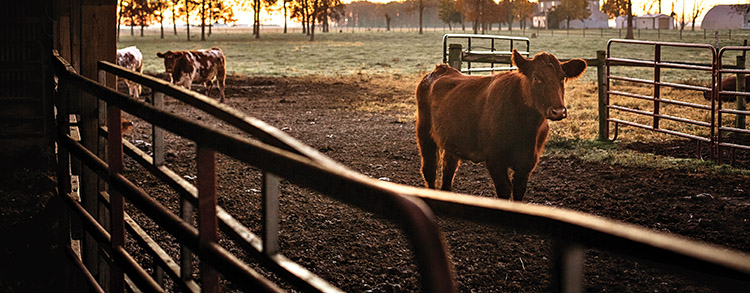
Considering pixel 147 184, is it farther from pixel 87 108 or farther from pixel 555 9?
pixel 555 9

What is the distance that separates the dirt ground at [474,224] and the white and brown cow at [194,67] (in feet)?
17.4

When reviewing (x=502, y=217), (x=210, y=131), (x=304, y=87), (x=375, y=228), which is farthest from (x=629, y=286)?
(x=304, y=87)

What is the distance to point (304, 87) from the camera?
21.0 m

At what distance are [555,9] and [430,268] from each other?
5434 inches

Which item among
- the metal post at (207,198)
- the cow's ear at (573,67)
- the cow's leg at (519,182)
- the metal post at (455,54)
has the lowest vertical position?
the cow's leg at (519,182)

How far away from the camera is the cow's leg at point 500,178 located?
19.5 ft

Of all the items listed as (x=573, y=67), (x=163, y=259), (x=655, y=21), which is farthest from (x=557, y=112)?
(x=655, y=21)

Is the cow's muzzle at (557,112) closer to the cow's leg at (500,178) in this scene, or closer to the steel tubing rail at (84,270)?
the cow's leg at (500,178)

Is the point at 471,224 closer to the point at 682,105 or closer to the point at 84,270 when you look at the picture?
the point at 84,270

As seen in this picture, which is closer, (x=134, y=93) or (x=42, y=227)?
(x=42, y=227)

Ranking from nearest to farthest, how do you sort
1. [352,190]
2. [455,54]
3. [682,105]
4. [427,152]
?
[352,190] < [427,152] < [682,105] < [455,54]

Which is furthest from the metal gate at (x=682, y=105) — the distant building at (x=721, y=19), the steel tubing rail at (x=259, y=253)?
the distant building at (x=721, y=19)

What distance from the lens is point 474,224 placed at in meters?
2.09

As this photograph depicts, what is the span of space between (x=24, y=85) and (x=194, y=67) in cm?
852
